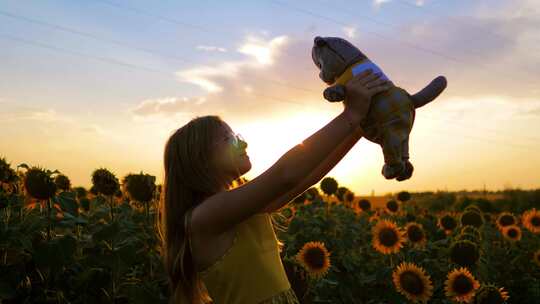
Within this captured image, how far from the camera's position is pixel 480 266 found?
5473mm

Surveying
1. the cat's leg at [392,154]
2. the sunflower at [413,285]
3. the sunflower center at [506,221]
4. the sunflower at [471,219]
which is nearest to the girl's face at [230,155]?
the cat's leg at [392,154]

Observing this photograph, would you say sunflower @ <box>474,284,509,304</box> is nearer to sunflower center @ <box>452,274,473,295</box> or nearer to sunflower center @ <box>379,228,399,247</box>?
sunflower center @ <box>452,274,473,295</box>

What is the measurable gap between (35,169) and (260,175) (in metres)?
2.38

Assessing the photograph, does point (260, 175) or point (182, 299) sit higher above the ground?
point (260, 175)

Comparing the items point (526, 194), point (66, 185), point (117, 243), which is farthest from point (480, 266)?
point (526, 194)

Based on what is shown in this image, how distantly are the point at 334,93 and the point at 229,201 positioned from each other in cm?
60

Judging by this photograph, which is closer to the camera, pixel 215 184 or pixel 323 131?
pixel 323 131

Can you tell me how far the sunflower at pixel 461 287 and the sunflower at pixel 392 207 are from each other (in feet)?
17.2

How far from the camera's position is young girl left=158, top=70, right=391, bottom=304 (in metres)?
2.00

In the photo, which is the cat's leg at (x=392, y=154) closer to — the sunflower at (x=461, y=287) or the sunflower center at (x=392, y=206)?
the sunflower at (x=461, y=287)

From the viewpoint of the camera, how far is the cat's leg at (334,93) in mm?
1929

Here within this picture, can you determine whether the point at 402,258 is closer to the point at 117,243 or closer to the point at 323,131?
the point at 117,243

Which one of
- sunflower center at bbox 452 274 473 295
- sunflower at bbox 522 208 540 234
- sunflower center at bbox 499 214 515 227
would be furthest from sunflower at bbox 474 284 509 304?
sunflower at bbox 522 208 540 234

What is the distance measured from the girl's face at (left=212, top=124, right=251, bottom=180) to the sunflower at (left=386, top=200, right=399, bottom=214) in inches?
297
